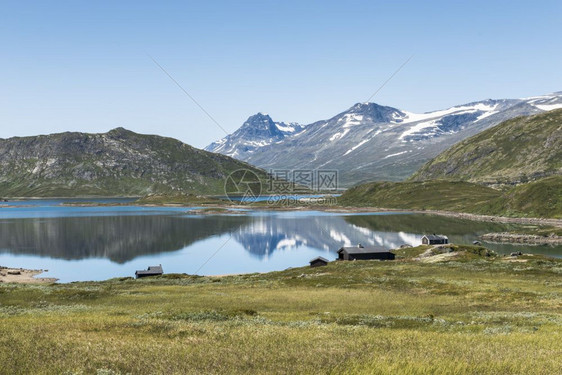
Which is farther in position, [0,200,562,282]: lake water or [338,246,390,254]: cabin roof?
[0,200,562,282]: lake water

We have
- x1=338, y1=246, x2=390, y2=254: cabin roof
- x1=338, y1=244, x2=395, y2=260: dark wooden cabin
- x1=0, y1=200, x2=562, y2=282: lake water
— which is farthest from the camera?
x1=0, y1=200, x2=562, y2=282: lake water

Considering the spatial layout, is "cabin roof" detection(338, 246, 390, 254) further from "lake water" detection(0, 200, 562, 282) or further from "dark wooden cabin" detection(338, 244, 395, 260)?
"lake water" detection(0, 200, 562, 282)

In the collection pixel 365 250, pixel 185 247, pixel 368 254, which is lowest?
pixel 185 247

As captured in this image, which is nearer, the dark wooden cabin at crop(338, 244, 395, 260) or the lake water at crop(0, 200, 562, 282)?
the dark wooden cabin at crop(338, 244, 395, 260)

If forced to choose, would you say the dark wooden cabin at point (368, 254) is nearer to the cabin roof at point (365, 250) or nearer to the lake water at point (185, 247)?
the cabin roof at point (365, 250)

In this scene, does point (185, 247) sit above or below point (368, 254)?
below

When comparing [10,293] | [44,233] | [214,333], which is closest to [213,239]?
[44,233]

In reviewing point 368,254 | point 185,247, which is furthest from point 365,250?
point 185,247

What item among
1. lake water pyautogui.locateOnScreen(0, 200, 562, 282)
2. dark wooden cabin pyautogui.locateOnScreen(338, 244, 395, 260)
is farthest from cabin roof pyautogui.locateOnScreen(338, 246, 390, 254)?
lake water pyautogui.locateOnScreen(0, 200, 562, 282)

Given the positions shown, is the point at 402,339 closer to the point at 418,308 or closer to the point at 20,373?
the point at 20,373

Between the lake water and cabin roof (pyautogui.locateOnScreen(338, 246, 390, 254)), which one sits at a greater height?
cabin roof (pyautogui.locateOnScreen(338, 246, 390, 254))

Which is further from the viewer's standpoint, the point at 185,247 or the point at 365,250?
the point at 185,247

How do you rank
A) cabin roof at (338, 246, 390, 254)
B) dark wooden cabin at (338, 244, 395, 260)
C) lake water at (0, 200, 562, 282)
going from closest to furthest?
dark wooden cabin at (338, 244, 395, 260) < cabin roof at (338, 246, 390, 254) < lake water at (0, 200, 562, 282)

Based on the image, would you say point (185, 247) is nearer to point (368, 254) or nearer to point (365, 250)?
point (365, 250)
